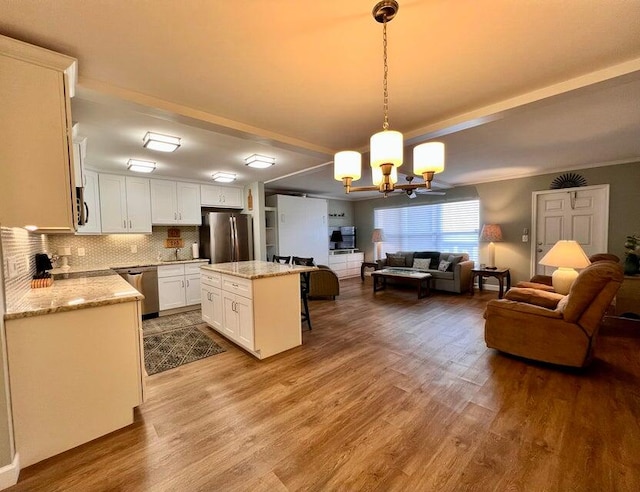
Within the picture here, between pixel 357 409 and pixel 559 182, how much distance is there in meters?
5.80

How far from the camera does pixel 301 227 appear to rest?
6602mm

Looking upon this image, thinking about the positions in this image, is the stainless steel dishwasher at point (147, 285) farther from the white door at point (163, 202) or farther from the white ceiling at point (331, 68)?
the white ceiling at point (331, 68)

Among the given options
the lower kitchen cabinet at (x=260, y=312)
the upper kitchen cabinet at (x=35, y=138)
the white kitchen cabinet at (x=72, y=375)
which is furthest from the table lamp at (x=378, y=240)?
the upper kitchen cabinet at (x=35, y=138)

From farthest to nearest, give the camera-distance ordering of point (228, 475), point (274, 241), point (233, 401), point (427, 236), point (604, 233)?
point (427, 236) → point (274, 241) → point (604, 233) → point (233, 401) → point (228, 475)

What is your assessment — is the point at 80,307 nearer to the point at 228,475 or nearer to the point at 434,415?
the point at 228,475

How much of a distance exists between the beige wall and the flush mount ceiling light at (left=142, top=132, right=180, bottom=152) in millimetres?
5840

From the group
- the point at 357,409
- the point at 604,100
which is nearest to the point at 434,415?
the point at 357,409

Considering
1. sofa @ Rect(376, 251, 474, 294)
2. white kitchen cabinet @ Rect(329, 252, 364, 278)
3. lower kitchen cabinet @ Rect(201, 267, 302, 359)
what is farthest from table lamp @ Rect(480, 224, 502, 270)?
lower kitchen cabinet @ Rect(201, 267, 302, 359)

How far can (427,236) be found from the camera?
7133 millimetres

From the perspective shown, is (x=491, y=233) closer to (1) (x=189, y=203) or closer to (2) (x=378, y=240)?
(2) (x=378, y=240)

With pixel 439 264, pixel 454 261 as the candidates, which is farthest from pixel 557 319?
pixel 439 264

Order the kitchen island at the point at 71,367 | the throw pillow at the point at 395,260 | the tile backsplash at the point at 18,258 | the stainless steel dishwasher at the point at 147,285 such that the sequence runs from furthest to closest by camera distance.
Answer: the throw pillow at the point at 395,260 → the stainless steel dishwasher at the point at 147,285 → the tile backsplash at the point at 18,258 → the kitchen island at the point at 71,367

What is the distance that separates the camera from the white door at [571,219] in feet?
15.6

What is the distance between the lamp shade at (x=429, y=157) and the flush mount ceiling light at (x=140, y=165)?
375cm
